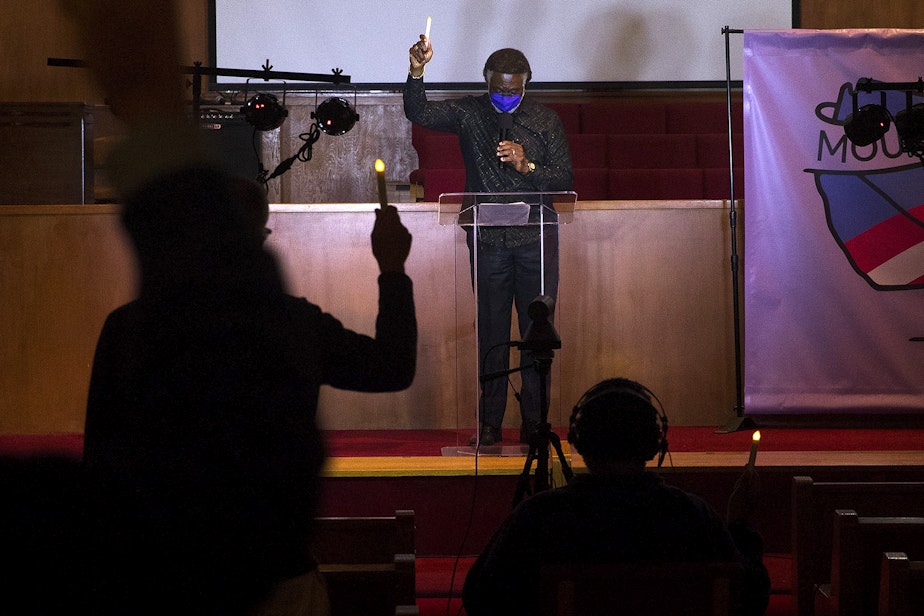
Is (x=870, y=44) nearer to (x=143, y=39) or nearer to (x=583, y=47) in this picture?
(x=583, y=47)

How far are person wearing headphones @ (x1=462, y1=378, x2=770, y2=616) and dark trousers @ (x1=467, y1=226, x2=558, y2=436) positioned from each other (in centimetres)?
165

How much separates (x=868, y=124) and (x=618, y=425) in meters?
2.84

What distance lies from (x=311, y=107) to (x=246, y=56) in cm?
51

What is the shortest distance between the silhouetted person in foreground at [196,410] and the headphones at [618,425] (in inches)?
35.6

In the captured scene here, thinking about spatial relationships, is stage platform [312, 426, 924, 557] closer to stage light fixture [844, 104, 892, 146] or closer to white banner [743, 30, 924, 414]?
white banner [743, 30, 924, 414]

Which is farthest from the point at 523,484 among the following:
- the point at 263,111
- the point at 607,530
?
the point at 263,111

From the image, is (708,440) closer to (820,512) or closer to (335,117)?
(820,512)

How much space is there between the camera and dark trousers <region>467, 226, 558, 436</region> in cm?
344

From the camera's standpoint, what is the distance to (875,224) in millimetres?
4238

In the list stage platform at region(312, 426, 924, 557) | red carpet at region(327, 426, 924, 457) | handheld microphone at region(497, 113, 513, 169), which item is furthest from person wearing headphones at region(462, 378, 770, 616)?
handheld microphone at region(497, 113, 513, 169)

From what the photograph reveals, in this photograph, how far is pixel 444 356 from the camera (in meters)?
4.46

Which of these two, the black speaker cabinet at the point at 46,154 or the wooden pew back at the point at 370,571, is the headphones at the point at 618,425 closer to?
the wooden pew back at the point at 370,571

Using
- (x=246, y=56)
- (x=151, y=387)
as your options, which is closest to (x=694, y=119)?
(x=246, y=56)

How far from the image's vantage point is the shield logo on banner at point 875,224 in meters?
4.23
